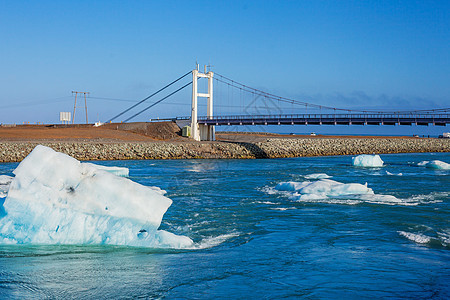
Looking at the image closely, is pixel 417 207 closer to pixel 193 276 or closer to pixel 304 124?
pixel 193 276

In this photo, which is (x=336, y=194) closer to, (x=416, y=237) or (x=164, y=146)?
(x=416, y=237)

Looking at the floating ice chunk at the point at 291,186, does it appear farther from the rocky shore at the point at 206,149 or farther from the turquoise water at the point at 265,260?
the rocky shore at the point at 206,149

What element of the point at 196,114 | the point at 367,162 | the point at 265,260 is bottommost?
the point at 265,260

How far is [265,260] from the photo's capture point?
25.1ft

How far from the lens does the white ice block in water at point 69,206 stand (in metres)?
7.64

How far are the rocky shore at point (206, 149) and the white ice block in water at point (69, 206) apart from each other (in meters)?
23.8

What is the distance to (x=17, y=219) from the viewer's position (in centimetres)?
769

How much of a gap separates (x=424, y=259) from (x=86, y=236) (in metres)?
5.59

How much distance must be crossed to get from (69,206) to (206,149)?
30443 mm

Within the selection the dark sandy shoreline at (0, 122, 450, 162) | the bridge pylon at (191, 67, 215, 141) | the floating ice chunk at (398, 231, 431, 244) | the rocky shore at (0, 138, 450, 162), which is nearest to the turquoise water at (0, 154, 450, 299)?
the floating ice chunk at (398, 231, 431, 244)

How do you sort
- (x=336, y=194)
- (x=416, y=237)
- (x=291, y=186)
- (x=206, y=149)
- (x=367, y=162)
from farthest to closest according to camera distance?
(x=206, y=149)
(x=367, y=162)
(x=291, y=186)
(x=336, y=194)
(x=416, y=237)

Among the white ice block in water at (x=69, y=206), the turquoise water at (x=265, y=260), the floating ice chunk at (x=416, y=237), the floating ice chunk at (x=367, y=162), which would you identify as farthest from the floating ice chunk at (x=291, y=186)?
the floating ice chunk at (x=367, y=162)

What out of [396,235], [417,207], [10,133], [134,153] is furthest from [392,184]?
[10,133]

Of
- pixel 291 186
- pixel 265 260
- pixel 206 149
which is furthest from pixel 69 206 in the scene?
pixel 206 149
